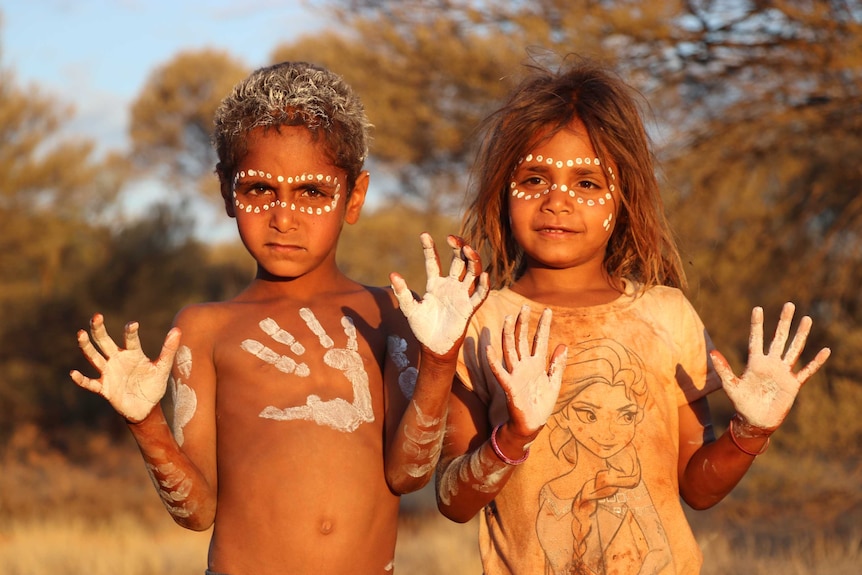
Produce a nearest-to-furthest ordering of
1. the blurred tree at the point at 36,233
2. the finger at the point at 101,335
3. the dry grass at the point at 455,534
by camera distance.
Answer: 1. the finger at the point at 101,335
2. the dry grass at the point at 455,534
3. the blurred tree at the point at 36,233

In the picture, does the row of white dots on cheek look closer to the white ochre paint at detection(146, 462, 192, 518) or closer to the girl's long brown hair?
the girl's long brown hair

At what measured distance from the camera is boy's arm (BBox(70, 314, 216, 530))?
7.96ft

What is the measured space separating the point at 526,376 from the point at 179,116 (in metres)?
36.2

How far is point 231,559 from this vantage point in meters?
2.72

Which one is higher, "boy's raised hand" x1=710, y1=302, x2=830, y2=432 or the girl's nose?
the girl's nose

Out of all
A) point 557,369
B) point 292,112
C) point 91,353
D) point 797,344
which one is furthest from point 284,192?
point 797,344

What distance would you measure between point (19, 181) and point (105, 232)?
1329 mm

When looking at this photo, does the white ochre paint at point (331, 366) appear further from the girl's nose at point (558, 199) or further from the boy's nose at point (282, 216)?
the girl's nose at point (558, 199)

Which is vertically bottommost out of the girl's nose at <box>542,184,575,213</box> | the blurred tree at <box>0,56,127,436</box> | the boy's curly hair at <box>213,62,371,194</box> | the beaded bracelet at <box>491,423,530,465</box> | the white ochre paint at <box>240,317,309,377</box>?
the blurred tree at <box>0,56,127,436</box>

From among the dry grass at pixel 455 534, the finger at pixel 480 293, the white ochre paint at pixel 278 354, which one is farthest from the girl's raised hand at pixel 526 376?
the dry grass at pixel 455 534

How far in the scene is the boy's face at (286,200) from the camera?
2.89 metres

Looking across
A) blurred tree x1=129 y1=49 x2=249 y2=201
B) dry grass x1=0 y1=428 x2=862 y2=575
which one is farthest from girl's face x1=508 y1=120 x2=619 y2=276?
blurred tree x1=129 y1=49 x2=249 y2=201

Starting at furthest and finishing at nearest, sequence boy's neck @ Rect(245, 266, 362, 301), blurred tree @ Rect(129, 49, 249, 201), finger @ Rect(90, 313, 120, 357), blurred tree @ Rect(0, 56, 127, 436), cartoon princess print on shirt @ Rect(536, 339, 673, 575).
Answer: blurred tree @ Rect(129, 49, 249, 201)
blurred tree @ Rect(0, 56, 127, 436)
boy's neck @ Rect(245, 266, 362, 301)
cartoon princess print on shirt @ Rect(536, 339, 673, 575)
finger @ Rect(90, 313, 120, 357)

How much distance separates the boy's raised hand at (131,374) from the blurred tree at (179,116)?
114ft
